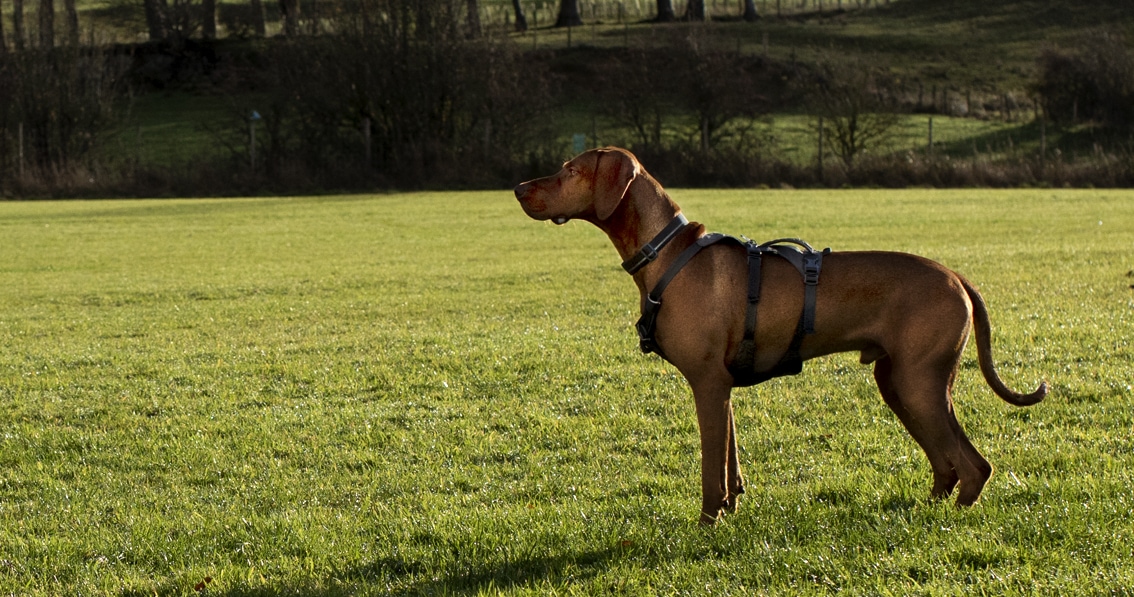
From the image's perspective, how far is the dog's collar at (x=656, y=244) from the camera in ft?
17.3

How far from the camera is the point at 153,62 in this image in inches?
2630

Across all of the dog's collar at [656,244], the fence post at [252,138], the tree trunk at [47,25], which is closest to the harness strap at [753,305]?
the dog's collar at [656,244]

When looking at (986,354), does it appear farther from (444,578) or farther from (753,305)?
(444,578)

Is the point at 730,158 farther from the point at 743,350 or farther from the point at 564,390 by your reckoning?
the point at 743,350

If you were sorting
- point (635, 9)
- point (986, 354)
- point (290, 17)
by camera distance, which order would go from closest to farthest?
point (986, 354), point (290, 17), point (635, 9)

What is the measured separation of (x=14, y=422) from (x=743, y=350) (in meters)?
5.53

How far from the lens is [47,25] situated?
184 ft

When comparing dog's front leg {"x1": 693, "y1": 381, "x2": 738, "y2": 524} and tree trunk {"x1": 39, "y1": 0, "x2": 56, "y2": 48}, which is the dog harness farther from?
tree trunk {"x1": 39, "y1": 0, "x2": 56, "y2": 48}

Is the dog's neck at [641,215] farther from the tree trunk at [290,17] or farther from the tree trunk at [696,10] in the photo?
the tree trunk at [696,10]

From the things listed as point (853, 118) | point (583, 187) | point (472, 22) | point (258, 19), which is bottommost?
point (853, 118)

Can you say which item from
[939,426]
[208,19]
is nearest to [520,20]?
[208,19]

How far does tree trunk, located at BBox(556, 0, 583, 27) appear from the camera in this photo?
255 ft

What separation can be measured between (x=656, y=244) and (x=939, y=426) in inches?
57.2

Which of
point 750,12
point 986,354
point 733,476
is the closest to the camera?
point 986,354
